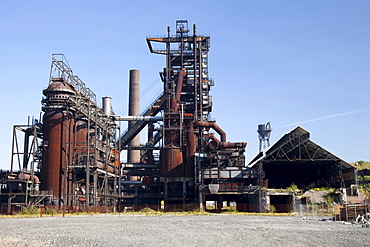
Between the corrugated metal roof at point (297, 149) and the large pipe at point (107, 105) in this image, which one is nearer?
the corrugated metal roof at point (297, 149)

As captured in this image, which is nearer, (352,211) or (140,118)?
(352,211)

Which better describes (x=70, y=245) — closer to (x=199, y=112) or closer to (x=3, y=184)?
(x=3, y=184)

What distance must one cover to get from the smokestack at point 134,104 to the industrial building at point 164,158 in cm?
352

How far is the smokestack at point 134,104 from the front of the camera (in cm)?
8112

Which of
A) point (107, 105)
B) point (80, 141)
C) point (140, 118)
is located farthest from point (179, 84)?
point (80, 141)

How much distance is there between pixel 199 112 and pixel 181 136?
9933 mm

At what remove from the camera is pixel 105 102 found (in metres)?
74.5

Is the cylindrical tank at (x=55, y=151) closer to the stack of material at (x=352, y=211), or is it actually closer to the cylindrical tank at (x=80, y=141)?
the cylindrical tank at (x=80, y=141)

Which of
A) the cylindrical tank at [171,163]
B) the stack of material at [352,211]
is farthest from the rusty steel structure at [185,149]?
the stack of material at [352,211]

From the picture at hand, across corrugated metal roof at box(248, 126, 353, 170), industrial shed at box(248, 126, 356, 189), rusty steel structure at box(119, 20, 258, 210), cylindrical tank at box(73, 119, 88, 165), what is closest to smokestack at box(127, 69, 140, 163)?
rusty steel structure at box(119, 20, 258, 210)

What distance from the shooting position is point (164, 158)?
6438cm

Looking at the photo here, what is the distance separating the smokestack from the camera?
81.1 m

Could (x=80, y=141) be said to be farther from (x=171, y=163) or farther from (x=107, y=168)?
(x=171, y=163)

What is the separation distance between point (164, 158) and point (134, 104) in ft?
67.3
